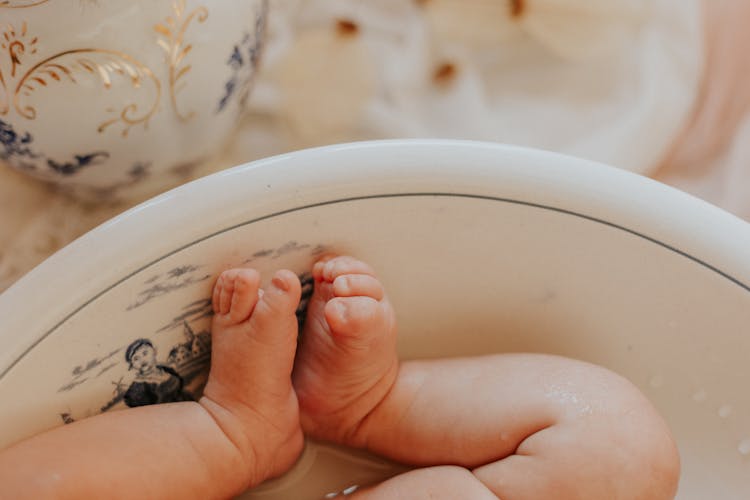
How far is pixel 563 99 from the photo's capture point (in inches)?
44.6

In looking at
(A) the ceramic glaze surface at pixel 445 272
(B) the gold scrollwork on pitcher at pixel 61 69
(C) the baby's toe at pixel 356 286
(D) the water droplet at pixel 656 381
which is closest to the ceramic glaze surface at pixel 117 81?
(B) the gold scrollwork on pitcher at pixel 61 69

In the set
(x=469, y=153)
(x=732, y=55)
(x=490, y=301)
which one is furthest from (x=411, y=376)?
(x=732, y=55)

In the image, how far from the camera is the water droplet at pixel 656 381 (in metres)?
0.82

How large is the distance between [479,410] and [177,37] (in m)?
0.40

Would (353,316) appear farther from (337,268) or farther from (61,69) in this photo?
(61,69)

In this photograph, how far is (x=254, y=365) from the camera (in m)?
0.74

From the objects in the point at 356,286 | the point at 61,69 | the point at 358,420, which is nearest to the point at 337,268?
the point at 356,286

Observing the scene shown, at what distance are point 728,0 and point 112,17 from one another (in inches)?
31.8

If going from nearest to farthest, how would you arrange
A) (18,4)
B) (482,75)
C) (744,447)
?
(18,4), (744,447), (482,75)

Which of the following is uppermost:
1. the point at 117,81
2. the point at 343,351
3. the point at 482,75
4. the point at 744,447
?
the point at 482,75

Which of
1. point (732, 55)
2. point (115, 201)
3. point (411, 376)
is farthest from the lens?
point (732, 55)

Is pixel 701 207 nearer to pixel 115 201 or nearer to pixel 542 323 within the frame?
pixel 542 323

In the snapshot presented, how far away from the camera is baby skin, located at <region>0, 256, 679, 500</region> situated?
0.71m

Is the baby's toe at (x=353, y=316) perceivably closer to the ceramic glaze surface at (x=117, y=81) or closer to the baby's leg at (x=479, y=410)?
the baby's leg at (x=479, y=410)
